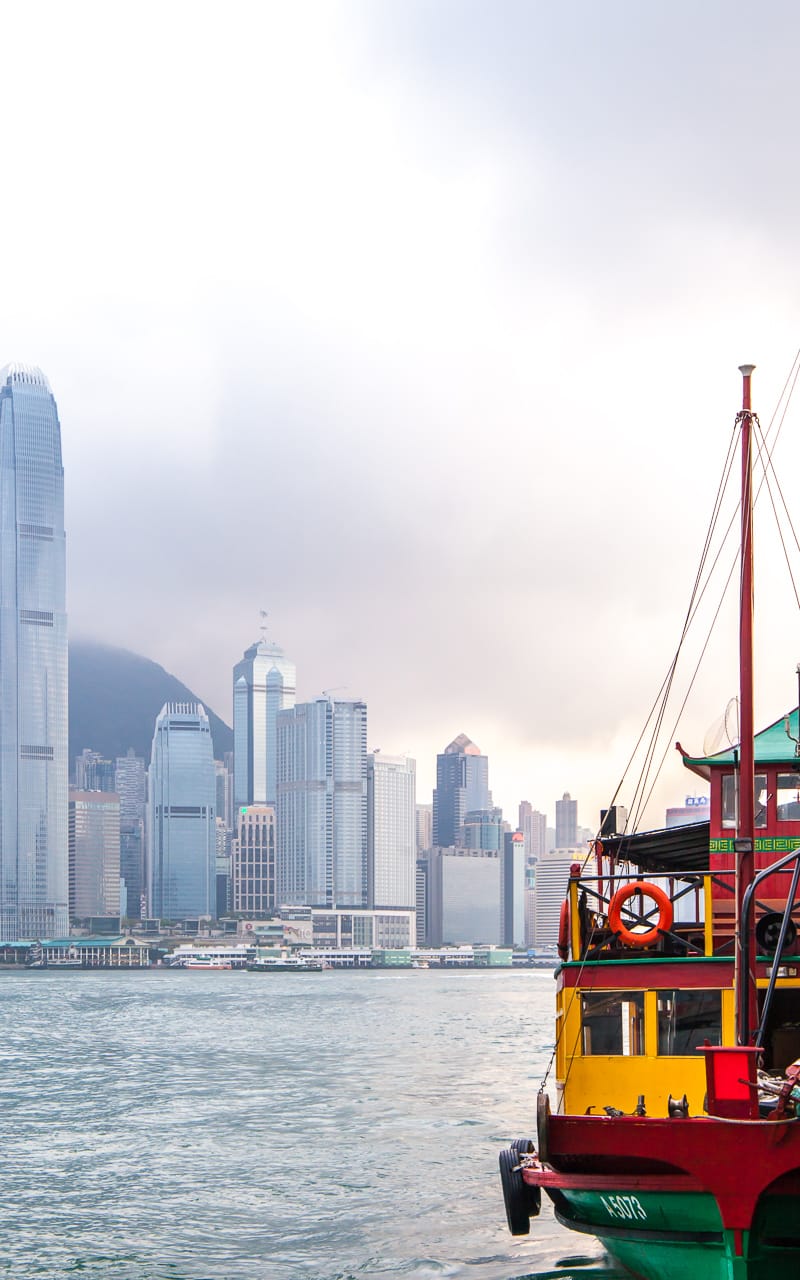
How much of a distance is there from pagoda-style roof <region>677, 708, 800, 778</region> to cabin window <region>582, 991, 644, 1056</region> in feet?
15.5

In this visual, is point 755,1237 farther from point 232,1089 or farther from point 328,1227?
point 232,1089

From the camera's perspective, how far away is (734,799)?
24969 millimetres

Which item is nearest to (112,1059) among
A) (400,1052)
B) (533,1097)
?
(400,1052)

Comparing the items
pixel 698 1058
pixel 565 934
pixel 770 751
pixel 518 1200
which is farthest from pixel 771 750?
pixel 518 1200

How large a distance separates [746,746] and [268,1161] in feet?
69.6

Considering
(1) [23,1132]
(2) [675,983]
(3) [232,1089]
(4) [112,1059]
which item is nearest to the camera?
(2) [675,983]

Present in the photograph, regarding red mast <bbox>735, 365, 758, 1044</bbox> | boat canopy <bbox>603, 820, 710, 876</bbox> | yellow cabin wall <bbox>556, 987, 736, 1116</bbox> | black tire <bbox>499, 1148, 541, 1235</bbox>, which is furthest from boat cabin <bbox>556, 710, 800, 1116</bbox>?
boat canopy <bbox>603, 820, 710, 876</bbox>

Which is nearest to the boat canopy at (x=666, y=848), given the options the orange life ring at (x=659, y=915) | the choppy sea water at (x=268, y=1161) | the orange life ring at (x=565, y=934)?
the orange life ring at (x=565, y=934)

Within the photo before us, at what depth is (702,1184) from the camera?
1747 cm

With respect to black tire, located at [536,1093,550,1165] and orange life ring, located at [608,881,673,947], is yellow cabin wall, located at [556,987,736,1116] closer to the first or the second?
orange life ring, located at [608,881,673,947]

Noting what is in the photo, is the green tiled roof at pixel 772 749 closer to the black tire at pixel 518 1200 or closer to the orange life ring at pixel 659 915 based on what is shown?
the orange life ring at pixel 659 915

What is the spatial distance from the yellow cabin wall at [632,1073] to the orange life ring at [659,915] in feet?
2.33

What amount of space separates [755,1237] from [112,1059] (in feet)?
190

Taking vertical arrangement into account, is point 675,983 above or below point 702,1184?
above
